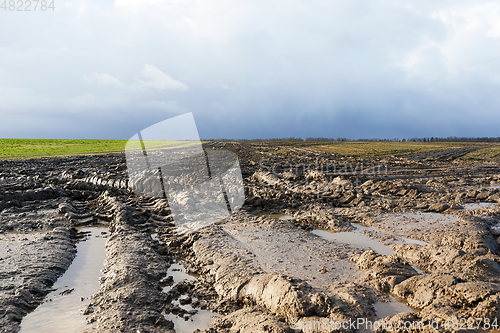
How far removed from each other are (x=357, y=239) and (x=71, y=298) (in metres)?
7.93

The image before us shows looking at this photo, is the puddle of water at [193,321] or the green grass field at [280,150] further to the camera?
the green grass field at [280,150]

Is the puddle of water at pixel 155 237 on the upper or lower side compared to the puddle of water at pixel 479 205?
lower

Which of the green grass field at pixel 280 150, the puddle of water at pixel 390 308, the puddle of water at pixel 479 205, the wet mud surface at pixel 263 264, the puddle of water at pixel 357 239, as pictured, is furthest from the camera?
the green grass field at pixel 280 150

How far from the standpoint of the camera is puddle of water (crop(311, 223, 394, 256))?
8.30 meters

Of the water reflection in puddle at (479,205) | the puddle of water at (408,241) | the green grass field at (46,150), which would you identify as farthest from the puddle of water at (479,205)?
the green grass field at (46,150)

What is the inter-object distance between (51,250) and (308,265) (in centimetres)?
700

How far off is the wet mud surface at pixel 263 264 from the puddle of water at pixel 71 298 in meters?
0.10

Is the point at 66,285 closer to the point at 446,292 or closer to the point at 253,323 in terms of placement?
the point at 253,323

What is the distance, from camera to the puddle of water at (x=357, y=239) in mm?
8297

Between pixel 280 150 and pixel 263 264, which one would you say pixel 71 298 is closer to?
pixel 263 264

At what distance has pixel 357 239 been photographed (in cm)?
909

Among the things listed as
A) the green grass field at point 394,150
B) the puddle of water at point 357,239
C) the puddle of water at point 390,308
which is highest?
the green grass field at point 394,150

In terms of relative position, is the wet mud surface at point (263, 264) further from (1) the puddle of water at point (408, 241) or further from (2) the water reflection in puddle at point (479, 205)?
(2) the water reflection in puddle at point (479, 205)

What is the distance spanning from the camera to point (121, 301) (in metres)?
5.17
